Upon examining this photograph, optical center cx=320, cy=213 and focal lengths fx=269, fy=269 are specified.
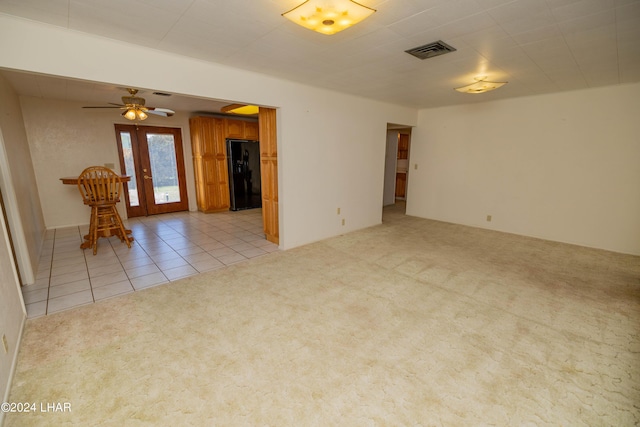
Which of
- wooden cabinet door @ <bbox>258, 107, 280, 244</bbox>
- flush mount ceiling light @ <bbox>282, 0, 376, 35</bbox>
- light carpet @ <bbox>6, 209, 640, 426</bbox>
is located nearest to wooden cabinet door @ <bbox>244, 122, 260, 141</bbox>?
wooden cabinet door @ <bbox>258, 107, 280, 244</bbox>

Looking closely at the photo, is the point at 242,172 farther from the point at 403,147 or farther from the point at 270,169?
the point at 403,147

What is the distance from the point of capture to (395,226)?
5.41m

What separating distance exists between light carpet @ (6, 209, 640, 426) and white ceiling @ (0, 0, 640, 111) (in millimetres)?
2355

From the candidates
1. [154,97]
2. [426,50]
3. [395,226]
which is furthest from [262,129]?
[395,226]

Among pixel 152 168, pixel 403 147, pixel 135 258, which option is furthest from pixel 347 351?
pixel 403 147

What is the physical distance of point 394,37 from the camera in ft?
7.43

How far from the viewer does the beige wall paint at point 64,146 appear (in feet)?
15.6

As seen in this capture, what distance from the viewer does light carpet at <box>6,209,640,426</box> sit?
1.48 m

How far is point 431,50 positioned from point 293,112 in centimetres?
191

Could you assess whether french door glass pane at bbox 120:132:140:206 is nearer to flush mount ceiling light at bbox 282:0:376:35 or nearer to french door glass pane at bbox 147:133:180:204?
french door glass pane at bbox 147:133:180:204

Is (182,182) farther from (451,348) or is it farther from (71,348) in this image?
(451,348)

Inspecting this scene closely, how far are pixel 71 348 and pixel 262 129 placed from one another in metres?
3.32

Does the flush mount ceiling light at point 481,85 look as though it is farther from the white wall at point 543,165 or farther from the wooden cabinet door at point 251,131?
the wooden cabinet door at point 251,131

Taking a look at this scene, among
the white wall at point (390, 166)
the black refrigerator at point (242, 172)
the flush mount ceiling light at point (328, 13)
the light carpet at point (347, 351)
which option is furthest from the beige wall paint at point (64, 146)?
the white wall at point (390, 166)
